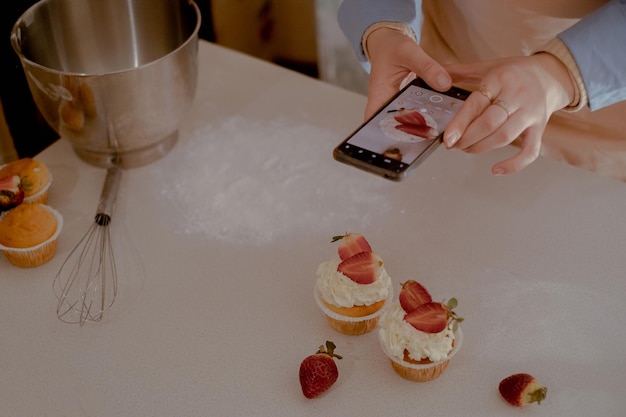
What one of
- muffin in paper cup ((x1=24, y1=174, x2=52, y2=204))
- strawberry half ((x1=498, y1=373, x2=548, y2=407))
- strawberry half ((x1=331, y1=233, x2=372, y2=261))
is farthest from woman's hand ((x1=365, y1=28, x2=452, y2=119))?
muffin in paper cup ((x1=24, y1=174, x2=52, y2=204))

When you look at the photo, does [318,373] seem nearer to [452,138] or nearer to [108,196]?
[452,138]

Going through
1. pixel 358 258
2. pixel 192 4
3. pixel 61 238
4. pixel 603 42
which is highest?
pixel 603 42

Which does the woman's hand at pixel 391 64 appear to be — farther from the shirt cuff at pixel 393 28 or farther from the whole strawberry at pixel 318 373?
the whole strawberry at pixel 318 373

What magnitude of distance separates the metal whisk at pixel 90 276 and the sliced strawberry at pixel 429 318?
45cm

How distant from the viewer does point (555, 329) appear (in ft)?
3.34

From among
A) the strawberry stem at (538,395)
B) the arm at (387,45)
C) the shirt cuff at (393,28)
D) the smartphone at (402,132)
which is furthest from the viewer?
the shirt cuff at (393,28)

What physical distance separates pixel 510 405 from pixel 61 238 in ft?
2.39

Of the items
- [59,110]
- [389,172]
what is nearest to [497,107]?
[389,172]

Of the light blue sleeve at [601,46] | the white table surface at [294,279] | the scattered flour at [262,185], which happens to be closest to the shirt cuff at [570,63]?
the light blue sleeve at [601,46]

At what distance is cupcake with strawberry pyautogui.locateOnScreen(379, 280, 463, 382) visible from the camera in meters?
0.93

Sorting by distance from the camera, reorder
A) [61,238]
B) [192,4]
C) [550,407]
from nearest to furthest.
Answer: [550,407] < [61,238] < [192,4]

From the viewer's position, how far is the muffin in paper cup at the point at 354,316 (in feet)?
3.27

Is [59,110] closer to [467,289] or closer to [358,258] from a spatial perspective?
[358,258]

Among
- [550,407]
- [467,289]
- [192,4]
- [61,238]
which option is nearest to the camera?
[550,407]
